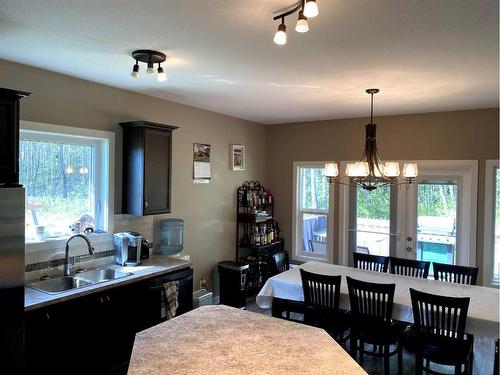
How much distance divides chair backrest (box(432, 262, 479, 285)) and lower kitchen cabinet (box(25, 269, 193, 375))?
266cm

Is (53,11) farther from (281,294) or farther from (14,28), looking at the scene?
(281,294)

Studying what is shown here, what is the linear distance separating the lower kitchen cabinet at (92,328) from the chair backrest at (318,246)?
2.73 metres

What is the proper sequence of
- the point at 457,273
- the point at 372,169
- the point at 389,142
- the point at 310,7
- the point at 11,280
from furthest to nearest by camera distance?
1. the point at 389,142
2. the point at 457,273
3. the point at 372,169
4. the point at 11,280
5. the point at 310,7

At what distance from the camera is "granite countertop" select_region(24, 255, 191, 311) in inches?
102

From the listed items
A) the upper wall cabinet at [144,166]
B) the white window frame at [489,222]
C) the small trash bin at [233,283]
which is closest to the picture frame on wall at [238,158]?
the small trash bin at [233,283]

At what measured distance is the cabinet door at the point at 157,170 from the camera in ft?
12.2

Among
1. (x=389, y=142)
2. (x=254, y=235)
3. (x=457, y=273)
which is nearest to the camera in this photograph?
(x=457, y=273)

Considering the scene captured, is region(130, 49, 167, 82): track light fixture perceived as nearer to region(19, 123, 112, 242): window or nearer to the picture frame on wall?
region(19, 123, 112, 242): window

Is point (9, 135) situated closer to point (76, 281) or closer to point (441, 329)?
point (76, 281)

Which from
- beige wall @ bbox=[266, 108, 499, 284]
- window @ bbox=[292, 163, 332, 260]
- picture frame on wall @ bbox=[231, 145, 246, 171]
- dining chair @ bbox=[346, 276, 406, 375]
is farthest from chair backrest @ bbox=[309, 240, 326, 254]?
dining chair @ bbox=[346, 276, 406, 375]

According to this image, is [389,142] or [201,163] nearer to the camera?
[201,163]

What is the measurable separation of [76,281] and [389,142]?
4.03 m

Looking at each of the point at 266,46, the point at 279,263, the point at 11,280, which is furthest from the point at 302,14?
the point at 279,263

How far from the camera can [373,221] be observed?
17.2 feet
